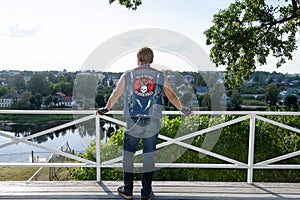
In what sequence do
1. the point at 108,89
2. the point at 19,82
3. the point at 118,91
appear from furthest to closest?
the point at 19,82
the point at 108,89
the point at 118,91

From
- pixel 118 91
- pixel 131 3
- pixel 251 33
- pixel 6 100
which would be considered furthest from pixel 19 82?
pixel 251 33

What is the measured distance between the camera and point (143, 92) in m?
2.38

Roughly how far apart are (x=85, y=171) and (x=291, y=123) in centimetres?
370

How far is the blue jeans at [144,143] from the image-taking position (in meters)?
2.45

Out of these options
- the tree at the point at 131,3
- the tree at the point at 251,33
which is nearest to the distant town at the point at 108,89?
the tree at the point at 251,33

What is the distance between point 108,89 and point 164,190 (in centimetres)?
138

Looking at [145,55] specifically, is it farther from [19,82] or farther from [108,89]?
[19,82]

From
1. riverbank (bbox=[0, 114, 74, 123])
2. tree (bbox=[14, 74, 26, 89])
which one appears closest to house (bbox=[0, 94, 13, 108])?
riverbank (bbox=[0, 114, 74, 123])

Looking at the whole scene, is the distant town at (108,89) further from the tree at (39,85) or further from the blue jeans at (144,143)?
the blue jeans at (144,143)

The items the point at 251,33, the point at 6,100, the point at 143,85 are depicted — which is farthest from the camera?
the point at 251,33

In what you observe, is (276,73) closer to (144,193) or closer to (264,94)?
(264,94)

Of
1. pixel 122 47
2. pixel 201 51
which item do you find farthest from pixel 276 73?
pixel 122 47

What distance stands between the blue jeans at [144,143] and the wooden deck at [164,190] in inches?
12.3

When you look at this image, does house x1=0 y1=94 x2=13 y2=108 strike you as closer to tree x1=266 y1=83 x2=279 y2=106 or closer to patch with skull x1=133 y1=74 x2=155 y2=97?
patch with skull x1=133 y1=74 x2=155 y2=97
